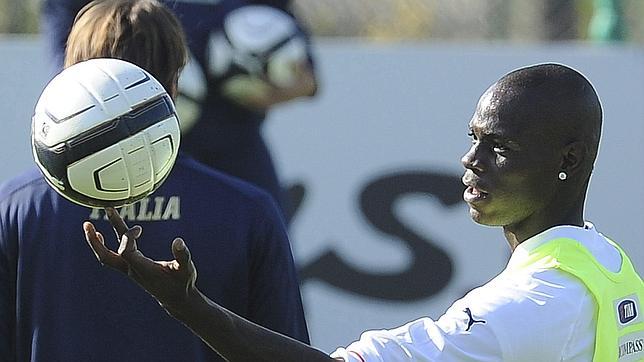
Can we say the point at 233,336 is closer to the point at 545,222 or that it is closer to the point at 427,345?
the point at 427,345

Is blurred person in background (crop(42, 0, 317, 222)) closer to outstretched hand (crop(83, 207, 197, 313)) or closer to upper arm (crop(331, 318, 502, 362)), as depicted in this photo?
upper arm (crop(331, 318, 502, 362))

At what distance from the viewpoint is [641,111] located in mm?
6953

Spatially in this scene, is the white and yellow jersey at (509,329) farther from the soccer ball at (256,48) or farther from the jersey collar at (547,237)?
the soccer ball at (256,48)

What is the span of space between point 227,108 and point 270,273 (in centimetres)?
186

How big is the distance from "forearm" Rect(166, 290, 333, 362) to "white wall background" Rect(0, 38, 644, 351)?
4.18 meters

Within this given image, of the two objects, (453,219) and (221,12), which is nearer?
(221,12)

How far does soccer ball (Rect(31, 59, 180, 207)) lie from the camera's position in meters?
2.70

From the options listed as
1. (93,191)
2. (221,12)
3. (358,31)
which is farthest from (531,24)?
(93,191)

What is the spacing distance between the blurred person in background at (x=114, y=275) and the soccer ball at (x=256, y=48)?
181cm

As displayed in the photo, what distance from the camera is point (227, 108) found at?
5098 mm

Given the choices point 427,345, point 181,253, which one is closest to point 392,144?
point 427,345

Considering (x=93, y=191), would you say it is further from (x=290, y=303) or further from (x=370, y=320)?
(x=370, y=320)

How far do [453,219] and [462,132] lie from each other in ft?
1.31

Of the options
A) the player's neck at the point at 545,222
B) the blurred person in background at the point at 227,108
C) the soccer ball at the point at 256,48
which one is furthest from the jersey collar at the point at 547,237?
the soccer ball at the point at 256,48
